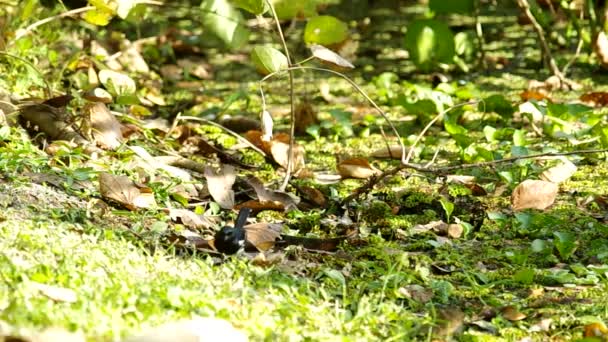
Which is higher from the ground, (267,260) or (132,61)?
(267,260)

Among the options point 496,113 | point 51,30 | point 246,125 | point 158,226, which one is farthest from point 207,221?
point 51,30

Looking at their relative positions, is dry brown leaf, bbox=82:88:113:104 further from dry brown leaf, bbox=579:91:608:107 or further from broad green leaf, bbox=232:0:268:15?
dry brown leaf, bbox=579:91:608:107

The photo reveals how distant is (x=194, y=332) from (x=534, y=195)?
4.76 ft

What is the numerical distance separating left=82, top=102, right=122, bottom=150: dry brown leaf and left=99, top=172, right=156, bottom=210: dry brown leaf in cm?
46

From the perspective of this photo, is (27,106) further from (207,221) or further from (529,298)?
(529,298)

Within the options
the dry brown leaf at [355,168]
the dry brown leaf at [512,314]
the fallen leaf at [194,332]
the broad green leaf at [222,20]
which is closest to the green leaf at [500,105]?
the dry brown leaf at [355,168]

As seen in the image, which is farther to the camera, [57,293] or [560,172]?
[560,172]

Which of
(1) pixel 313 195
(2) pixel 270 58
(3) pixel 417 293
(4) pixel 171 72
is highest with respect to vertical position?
(2) pixel 270 58

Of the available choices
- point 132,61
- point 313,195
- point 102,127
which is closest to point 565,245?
point 313,195

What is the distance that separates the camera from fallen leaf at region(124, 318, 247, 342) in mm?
1438

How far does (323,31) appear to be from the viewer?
2984 mm

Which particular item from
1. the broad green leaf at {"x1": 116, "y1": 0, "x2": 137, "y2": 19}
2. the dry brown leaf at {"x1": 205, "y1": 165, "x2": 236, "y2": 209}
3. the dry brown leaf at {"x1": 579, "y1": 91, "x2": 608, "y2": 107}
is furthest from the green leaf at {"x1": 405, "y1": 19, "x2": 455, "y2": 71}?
the dry brown leaf at {"x1": 205, "y1": 165, "x2": 236, "y2": 209}

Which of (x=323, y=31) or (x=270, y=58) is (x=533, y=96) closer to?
(x=323, y=31)

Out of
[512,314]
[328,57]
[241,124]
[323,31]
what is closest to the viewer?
[512,314]
